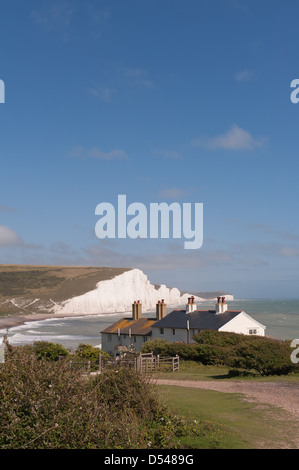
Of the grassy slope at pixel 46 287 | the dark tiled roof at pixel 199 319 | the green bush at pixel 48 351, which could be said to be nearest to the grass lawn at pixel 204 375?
the green bush at pixel 48 351

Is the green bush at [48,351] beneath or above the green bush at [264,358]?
beneath

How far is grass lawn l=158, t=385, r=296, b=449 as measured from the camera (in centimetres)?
1238

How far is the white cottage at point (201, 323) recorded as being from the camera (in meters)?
46.8

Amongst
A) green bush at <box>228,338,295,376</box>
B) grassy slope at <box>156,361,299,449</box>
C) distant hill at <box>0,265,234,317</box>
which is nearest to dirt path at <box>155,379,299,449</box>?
grassy slope at <box>156,361,299,449</box>

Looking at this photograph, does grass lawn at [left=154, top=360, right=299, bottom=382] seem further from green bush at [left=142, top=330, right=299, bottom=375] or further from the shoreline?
the shoreline

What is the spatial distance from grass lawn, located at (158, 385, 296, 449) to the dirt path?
3 cm

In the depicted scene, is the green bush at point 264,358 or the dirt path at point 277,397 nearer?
the dirt path at point 277,397

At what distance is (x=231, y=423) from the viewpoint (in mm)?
14602

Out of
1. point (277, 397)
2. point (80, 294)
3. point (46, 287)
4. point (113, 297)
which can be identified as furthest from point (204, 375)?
point (46, 287)

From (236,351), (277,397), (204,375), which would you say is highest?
(236,351)

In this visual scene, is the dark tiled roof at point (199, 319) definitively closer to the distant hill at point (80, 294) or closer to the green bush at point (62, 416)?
the green bush at point (62, 416)

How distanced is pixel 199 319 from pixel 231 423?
114 ft

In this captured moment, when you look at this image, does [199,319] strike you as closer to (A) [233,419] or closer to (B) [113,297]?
(A) [233,419]

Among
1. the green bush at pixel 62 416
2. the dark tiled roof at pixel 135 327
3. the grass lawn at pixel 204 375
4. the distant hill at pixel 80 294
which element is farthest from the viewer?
the distant hill at pixel 80 294
